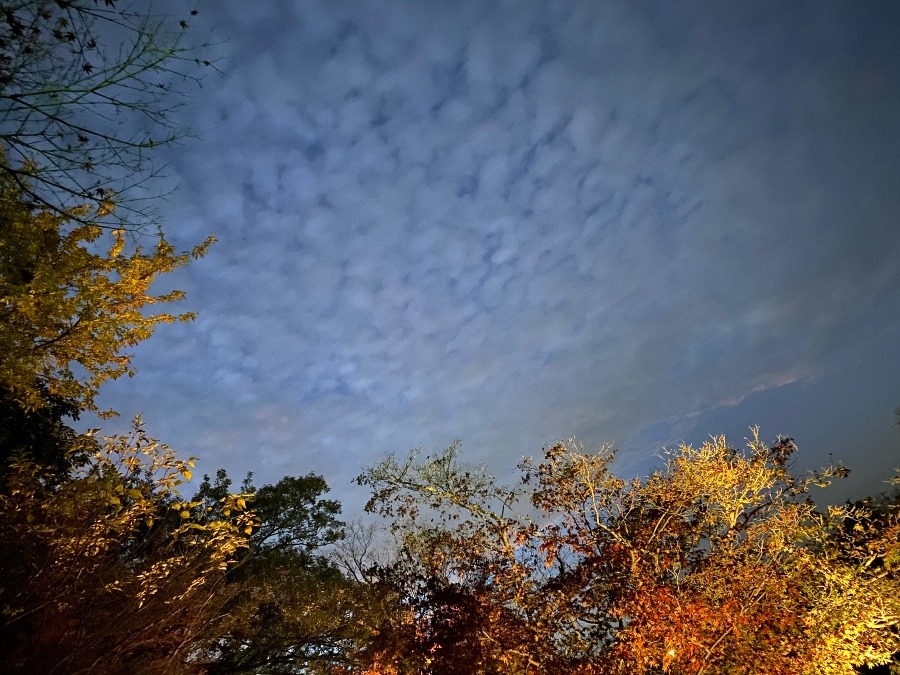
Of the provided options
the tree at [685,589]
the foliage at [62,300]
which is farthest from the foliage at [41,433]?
the tree at [685,589]

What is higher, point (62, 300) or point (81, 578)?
point (62, 300)

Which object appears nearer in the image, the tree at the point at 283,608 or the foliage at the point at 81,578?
the foliage at the point at 81,578

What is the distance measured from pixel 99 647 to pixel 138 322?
4.41 m

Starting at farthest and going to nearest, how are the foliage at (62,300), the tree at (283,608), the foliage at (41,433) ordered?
the tree at (283,608)
the foliage at (41,433)
the foliage at (62,300)

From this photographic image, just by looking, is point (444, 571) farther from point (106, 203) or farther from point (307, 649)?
point (106, 203)

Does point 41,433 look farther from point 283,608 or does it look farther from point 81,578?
point 283,608

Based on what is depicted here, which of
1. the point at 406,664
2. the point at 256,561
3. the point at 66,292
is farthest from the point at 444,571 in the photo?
the point at 66,292

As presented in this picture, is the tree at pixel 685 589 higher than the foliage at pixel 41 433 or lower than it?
lower

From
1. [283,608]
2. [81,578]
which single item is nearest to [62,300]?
[81,578]

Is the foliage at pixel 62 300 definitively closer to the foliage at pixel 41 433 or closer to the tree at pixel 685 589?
the foliage at pixel 41 433

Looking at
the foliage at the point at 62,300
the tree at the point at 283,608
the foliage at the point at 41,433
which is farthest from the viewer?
the tree at the point at 283,608

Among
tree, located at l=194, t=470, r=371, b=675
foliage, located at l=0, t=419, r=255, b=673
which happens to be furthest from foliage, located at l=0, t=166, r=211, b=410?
tree, located at l=194, t=470, r=371, b=675

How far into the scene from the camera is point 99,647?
5.80 meters

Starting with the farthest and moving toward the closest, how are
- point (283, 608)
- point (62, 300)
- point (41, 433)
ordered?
1. point (283, 608)
2. point (41, 433)
3. point (62, 300)
